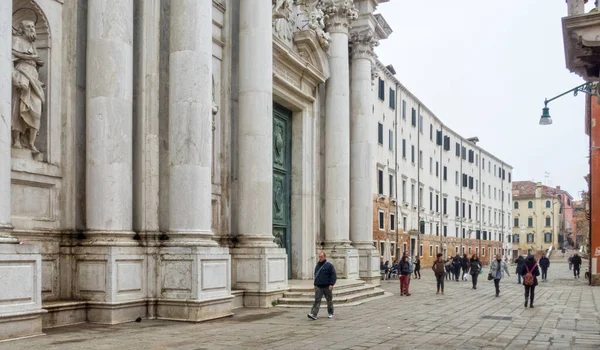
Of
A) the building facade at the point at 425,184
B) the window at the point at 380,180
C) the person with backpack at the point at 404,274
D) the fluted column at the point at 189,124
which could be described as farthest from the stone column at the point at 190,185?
the window at the point at 380,180

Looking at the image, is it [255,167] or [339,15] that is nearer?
[255,167]

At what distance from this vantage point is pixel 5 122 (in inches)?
411

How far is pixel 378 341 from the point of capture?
11.1 metres

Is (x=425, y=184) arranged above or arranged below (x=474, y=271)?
above

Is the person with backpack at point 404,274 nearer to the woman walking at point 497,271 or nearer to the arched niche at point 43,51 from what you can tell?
the woman walking at point 497,271

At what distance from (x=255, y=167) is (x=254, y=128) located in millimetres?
934

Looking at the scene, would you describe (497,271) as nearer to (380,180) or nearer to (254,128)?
(254,128)

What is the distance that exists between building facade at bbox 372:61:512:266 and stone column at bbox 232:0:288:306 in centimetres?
2284

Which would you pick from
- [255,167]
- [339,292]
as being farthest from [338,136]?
[255,167]

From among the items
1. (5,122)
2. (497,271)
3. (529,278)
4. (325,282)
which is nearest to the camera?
(5,122)

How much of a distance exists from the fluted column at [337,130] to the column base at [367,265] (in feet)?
4.92

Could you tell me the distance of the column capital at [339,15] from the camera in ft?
75.5

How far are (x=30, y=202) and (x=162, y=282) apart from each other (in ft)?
9.51

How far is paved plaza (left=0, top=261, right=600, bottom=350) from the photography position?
10547mm
